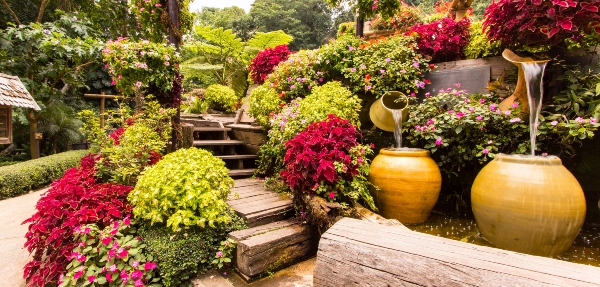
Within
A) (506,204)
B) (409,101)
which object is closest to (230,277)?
(506,204)

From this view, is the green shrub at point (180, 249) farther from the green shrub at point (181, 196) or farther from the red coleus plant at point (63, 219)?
the red coleus plant at point (63, 219)

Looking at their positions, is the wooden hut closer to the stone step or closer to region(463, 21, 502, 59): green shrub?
the stone step

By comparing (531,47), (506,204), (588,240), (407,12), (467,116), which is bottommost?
(588,240)

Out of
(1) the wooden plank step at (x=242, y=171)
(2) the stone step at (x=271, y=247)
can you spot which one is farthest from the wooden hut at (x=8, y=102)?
(2) the stone step at (x=271, y=247)

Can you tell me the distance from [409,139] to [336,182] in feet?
4.53

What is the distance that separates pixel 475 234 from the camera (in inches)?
103

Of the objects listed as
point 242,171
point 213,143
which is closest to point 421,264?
point 242,171

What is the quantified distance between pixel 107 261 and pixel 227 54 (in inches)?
363

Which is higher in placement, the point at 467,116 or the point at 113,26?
the point at 113,26

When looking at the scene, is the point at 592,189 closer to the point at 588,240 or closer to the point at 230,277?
the point at 588,240

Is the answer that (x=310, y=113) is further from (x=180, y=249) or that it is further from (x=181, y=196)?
(x=180, y=249)

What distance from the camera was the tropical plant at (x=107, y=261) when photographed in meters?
2.02

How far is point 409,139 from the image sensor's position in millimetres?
3455

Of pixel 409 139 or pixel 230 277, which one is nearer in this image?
pixel 230 277
